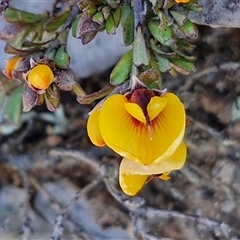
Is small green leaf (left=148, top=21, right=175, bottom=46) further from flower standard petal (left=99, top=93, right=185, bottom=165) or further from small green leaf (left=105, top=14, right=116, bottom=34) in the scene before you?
flower standard petal (left=99, top=93, right=185, bottom=165)

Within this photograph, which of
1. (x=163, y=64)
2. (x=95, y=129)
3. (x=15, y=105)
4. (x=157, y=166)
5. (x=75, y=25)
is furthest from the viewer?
(x=15, y=105)

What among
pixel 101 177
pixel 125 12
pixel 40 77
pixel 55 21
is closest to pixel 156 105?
pixel 40 77

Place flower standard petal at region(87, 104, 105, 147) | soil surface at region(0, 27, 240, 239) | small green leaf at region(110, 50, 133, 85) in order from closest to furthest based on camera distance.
A: flower standard petal at region(87, 104, 105, 147) → small green leaf at region(110, 50, 133, 85) → soil surface at region(0, 27, 240, 239)

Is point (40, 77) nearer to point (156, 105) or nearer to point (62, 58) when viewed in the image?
point (62, 58)

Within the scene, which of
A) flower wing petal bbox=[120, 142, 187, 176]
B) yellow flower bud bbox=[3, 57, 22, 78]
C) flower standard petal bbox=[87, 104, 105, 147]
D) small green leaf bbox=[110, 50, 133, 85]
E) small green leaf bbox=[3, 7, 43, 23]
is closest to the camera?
flower wing petal bbox=[120, 142, 187, 176]

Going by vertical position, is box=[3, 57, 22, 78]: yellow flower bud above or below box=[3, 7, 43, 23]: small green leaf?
below

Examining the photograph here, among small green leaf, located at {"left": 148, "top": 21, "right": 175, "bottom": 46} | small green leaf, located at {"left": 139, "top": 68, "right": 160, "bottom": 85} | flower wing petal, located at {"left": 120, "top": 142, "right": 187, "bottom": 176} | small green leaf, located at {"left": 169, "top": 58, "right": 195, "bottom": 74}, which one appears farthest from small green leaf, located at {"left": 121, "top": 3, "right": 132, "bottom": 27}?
flower wing petal, located at {"left": 120, "top": 142, "right": 187, "bottom": 176}

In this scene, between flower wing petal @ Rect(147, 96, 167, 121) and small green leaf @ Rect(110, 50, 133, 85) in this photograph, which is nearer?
flower wing petal @ Rect(147, 96, 167, 121)

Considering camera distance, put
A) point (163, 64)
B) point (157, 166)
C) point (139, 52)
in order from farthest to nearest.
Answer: point (163, 64)
point (139, 52)
point (157, 166)
